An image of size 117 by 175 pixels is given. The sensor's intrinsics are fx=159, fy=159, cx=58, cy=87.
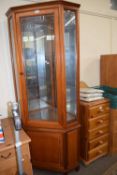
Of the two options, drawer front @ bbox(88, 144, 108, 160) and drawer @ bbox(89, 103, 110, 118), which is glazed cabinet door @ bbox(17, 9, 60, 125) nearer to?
drawer @ bbox(89, 103, 110, 118)

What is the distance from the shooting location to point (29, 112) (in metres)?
1.97

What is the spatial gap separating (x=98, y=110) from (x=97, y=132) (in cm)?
32

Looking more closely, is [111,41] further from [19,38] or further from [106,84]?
[19,38]

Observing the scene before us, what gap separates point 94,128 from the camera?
2.21 meters

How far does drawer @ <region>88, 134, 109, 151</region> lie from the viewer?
2.22 metres

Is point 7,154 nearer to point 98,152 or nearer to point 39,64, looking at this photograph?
point 39,64

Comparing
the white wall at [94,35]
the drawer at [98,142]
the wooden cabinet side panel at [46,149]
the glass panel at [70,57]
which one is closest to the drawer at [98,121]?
the drawer at [98,142]

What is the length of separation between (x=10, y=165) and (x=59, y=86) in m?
0.93

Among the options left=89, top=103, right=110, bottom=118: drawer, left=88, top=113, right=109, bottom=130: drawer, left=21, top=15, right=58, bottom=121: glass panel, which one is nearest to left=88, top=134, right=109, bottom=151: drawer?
left=88, top=113, right=109, bottom=130: drawer

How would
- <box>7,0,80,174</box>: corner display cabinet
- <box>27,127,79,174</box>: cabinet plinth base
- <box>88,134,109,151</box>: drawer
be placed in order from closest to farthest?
<box>7,0,80,174</box>: corner display cabinet → <box>27,127,79,174</box>: cabinet plinth base → <box>88,134,109,151</box>: drawer

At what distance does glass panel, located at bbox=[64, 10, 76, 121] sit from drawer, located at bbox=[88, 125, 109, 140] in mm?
428

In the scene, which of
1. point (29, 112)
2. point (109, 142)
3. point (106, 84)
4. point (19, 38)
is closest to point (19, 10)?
point (19, 38)

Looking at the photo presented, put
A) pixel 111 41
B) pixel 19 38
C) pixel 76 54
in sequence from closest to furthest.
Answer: pixel 19 38 → pixel 76 54 → pixel 111 41

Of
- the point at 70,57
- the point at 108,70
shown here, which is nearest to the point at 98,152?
the point at 108,70
